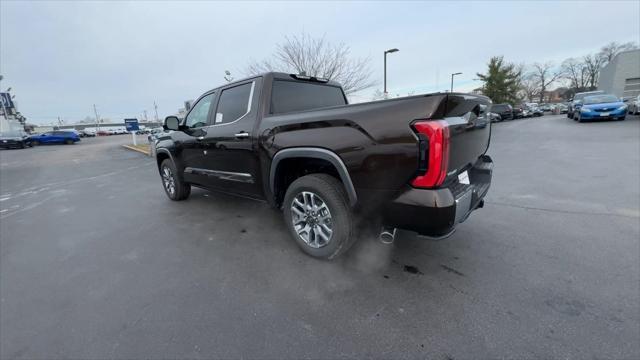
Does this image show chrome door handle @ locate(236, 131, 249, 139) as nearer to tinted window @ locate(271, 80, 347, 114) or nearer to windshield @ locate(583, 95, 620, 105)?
tinted window @ locate(271, 80, 347, 114)

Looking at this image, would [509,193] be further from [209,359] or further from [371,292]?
[209,359]

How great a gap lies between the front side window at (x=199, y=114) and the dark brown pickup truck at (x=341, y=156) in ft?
0.15

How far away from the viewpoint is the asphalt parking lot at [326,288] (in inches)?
73.9

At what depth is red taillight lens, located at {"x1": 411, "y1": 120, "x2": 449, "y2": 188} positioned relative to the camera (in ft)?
6.25

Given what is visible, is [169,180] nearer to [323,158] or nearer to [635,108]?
[323,158]

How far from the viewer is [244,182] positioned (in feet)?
11.6

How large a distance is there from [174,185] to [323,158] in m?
3.80

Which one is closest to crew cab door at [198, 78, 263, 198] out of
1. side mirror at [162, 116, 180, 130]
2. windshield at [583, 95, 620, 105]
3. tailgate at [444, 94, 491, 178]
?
side mirror at [162, 116, 180, 130]

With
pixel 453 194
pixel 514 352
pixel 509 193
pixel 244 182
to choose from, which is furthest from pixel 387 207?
pixel 509 193

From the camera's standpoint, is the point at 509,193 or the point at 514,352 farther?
the point at 509,193

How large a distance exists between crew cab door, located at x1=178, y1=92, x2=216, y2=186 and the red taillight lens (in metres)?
3.11

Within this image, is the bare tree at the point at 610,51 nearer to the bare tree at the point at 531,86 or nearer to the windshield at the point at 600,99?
the bare tree at the point at 531,86

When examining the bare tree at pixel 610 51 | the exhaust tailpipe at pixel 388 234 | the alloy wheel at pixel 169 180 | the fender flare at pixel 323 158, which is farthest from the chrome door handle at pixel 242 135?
the bare tree at pixel 610 51

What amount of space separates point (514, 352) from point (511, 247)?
4.95ft
